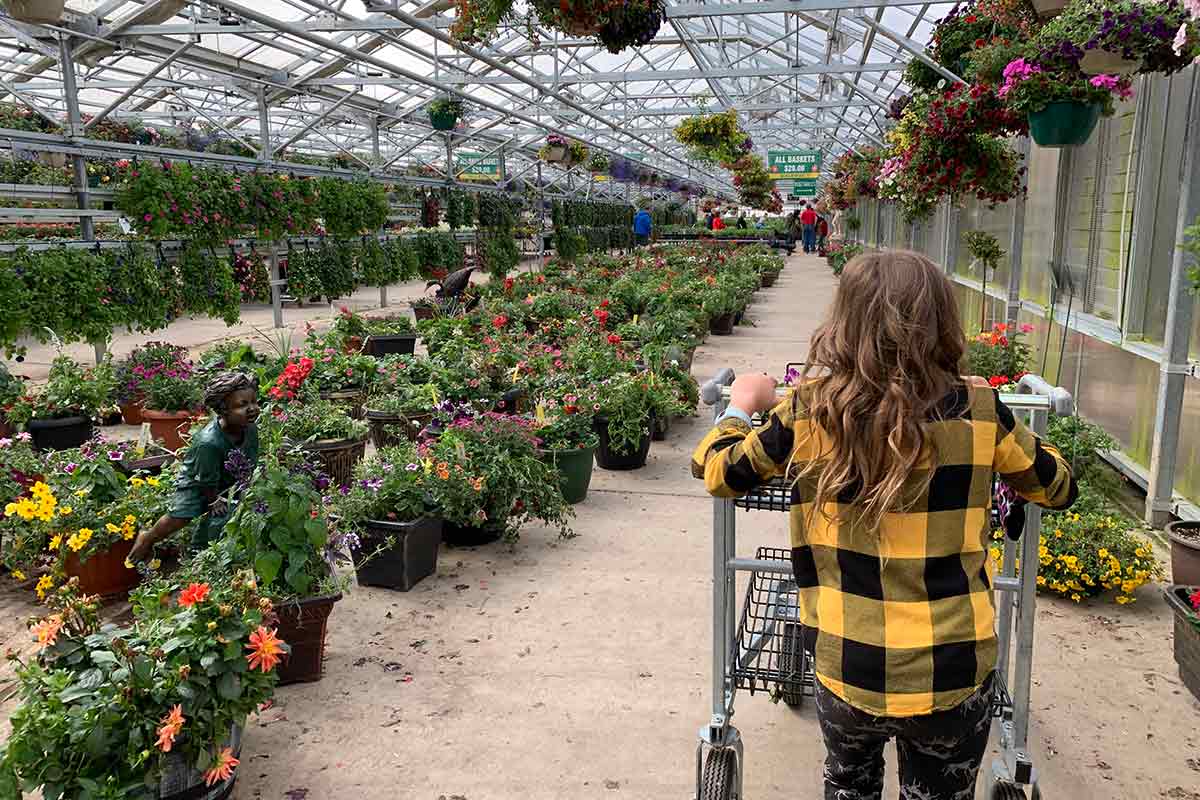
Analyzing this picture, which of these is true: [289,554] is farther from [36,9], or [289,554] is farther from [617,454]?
[36,9]

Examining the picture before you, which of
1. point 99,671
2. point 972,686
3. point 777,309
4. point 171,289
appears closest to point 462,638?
point 99,671

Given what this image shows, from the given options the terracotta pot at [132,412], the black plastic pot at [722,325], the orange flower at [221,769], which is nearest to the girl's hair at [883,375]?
the orange flower at [221,769]

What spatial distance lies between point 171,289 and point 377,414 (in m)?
3.87

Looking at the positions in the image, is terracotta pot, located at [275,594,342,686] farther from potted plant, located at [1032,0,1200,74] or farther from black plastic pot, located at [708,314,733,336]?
black plastic pot, located at [708,314,733,336]

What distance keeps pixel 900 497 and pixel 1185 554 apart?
9.01ft

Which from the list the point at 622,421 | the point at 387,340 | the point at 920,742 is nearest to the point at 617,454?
the point at 622,421

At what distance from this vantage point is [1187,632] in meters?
3.04

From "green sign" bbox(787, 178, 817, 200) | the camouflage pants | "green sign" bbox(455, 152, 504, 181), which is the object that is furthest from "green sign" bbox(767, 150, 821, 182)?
the camouflage pants

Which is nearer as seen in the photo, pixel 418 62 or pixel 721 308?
pixel 721 308

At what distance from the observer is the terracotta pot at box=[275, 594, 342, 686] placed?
3.07 meters

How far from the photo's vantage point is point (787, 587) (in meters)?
2.76

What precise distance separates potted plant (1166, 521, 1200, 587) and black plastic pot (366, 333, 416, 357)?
6.93 metres

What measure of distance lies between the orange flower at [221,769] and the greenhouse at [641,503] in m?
0.02

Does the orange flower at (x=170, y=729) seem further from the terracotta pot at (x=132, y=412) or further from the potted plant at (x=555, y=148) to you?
the potted plant at (x=555, y=148)
